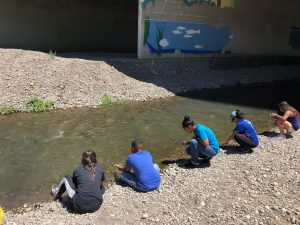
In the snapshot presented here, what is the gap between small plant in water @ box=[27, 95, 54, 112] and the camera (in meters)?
17.3

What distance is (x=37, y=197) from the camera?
10.1 m

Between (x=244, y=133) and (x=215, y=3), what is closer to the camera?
(x=244, y=133)

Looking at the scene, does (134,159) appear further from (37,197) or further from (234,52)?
(234,52)

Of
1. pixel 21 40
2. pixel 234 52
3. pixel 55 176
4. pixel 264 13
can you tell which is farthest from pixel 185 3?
pixel 55 176

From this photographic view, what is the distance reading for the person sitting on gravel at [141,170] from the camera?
9.77 metres

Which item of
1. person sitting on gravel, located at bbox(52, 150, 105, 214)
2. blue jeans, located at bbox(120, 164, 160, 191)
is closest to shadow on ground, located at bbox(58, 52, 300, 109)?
blue jeans, located at bbox(120, 164, 160, 191)

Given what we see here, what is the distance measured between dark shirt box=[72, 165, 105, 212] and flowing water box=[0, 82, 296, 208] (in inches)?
65.8

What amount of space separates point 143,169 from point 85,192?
1.68 meters

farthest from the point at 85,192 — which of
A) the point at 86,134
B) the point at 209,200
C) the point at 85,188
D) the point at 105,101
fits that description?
the point at 105,101

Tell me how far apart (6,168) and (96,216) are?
439 cm

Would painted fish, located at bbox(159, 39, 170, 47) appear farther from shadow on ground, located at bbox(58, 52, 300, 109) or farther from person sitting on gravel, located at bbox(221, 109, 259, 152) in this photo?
person sitting on gravel, located at bbox(221, 109, 259, 152)

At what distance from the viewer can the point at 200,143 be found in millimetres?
11055

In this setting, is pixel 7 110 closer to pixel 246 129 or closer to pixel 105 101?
pixel 105 101

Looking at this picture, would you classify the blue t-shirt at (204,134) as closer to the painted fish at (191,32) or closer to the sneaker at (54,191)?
the sneaker at (54,191)
